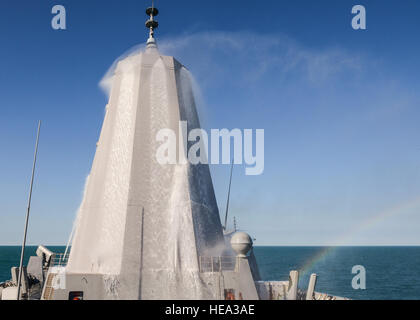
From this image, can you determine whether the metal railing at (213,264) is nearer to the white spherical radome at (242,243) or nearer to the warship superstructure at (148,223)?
the warship superstructure at (148,223)

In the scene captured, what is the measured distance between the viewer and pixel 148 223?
20203 mm

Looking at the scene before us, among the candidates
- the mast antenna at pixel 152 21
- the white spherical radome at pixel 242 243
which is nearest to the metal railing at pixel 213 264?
the white spherical radome at pixel 242 243

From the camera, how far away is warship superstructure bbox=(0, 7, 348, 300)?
731 inches

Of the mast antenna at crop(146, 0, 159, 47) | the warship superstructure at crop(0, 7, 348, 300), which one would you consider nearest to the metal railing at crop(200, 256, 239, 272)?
the warship superstructure at crop(0, 7, 348, 300)

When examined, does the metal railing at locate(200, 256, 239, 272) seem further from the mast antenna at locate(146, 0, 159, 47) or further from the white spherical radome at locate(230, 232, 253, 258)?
the mast antenna at locate(146, 0, 159, 47)

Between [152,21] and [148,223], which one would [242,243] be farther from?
[152,21]

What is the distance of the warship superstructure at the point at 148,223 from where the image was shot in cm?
1858

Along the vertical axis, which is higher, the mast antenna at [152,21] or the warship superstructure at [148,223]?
the mast antenna at [152,21]

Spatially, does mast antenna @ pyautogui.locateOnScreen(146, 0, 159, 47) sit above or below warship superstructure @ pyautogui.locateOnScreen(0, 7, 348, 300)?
above

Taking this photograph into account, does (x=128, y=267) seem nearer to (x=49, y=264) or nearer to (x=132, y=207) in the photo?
(x=132, y=207)

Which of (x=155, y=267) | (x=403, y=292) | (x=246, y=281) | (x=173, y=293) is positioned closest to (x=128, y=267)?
(x=155, y=267)
